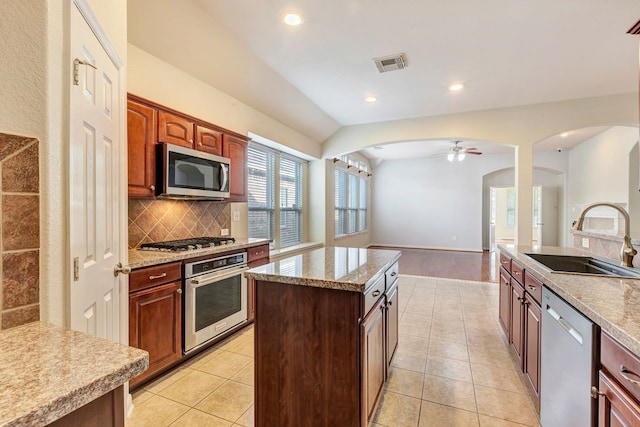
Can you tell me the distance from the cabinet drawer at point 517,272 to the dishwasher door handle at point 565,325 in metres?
0.66

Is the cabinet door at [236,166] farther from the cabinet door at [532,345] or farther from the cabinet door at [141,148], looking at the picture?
the cabinet door at [532,345]

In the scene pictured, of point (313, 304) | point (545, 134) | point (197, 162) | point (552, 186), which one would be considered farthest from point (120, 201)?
point (552, 186)

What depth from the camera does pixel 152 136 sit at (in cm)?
230

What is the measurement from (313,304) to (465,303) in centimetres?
326

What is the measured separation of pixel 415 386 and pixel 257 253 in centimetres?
188

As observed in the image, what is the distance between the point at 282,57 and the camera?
3027 mm

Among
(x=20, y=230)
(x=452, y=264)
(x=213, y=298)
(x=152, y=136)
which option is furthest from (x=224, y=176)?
(x=452, y=264)

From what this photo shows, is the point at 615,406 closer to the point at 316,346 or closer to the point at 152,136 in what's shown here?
the point at 316,346

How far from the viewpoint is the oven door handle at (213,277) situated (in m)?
2.35

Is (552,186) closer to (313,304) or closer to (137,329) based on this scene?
(313,304)

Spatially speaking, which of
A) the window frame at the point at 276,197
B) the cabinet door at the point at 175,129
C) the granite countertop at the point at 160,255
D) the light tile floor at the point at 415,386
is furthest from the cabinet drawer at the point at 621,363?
the window frame at the point at 276,197

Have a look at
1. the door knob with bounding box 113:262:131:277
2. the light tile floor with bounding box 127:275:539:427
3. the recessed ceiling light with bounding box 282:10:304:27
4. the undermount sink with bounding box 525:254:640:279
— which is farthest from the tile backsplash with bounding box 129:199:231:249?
the undermount sink with bounding box 525:254:640:279

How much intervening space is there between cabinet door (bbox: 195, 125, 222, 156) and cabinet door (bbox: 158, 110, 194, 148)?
9cm

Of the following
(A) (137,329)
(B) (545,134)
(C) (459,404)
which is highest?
(B) (545,134)
